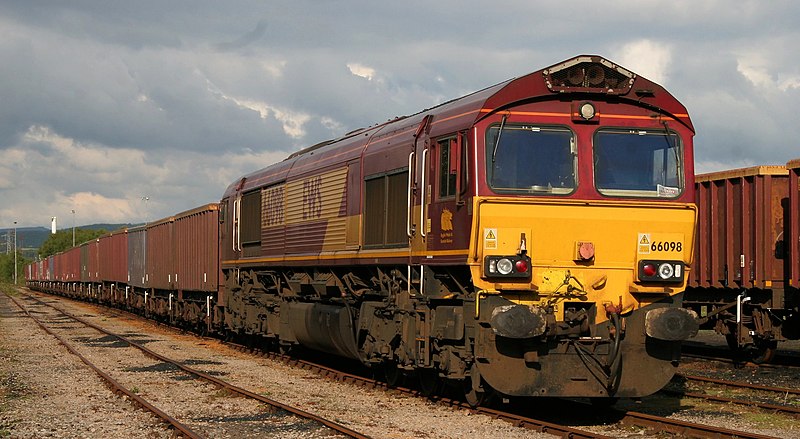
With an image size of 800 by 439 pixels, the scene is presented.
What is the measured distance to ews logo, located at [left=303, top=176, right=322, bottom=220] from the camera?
17.9m

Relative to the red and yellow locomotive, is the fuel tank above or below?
below

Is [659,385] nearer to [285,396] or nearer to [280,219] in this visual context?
[285,396]

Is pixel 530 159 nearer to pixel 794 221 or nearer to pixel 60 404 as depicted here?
pixel 60 404

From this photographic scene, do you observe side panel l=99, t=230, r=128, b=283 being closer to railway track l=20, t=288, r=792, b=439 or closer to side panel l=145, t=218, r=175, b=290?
side panel l=145, t=218, r=175, b=290

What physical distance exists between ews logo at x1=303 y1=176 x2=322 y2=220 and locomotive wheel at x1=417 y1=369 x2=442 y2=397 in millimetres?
4419

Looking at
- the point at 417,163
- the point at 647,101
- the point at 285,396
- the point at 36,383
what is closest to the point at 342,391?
the point at 285,396

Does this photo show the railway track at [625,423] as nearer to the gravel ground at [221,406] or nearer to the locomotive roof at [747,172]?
the gravel ground at [221,406]

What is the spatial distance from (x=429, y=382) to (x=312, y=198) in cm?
524

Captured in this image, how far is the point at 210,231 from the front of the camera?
2767 cm

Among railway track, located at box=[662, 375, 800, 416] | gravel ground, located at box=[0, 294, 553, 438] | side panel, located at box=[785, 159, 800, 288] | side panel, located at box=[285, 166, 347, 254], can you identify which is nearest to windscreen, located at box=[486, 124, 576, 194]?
gravel ground, located at box=[0, 294, 553, 438]

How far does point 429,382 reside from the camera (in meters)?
14.2

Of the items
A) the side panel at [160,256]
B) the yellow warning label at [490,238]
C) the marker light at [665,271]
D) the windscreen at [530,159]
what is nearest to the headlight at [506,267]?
the yellow warning label at [490,238]

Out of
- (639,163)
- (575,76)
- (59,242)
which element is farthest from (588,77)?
(59,242)

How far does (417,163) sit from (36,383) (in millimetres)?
8235
